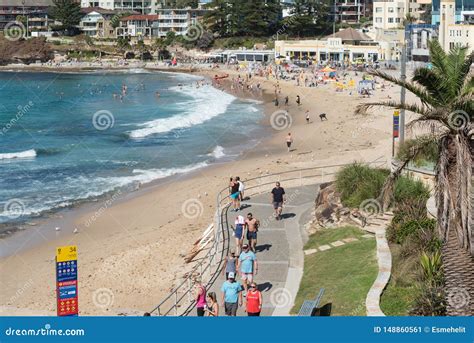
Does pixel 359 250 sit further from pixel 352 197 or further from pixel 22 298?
pixel 22 298

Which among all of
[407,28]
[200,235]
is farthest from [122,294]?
[407,28]

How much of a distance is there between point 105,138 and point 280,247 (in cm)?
3040

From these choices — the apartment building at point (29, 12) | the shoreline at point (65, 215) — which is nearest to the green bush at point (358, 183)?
the shoreline at point (65, 215)

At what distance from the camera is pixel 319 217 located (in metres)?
21.8

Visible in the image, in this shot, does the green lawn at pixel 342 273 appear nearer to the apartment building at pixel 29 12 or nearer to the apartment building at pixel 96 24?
the apartment building at pixel 96 24

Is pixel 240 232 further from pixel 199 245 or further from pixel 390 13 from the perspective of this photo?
pixel 390 13

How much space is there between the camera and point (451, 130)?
40.1ft

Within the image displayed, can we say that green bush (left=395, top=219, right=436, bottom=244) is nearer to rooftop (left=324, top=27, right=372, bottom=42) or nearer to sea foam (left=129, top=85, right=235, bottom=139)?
sea foam (left=129, top=85, right=235, bottom=139)

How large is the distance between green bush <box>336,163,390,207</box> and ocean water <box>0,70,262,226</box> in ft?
38.2

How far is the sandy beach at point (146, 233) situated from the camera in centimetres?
1998

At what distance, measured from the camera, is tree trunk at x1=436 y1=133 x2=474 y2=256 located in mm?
12039

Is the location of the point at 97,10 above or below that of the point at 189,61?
above

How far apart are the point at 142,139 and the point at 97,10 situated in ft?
333

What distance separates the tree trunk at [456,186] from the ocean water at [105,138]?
62.0 feet
